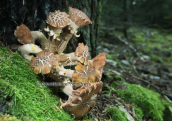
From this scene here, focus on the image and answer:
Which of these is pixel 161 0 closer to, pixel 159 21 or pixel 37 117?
pixel 159 21

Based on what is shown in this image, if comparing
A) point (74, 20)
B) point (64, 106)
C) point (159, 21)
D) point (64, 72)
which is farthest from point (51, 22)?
point (159, 21)

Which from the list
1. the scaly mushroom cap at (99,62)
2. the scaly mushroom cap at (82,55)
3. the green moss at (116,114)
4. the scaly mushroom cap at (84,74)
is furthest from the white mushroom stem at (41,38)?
the green moss at (116,114)

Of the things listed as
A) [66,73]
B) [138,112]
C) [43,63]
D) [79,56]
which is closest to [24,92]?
[43,63]

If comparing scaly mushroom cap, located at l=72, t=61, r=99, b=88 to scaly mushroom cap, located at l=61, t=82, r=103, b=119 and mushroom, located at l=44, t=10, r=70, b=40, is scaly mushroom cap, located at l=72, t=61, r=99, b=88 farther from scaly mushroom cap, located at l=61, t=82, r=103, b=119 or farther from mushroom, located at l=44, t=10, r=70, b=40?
mushroom, located at l=44, t=10, r=70, b=40

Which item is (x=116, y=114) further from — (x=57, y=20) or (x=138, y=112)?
(x=57, y=20)

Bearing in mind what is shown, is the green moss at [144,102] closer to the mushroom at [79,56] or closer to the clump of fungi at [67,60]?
the clump of fungi at [67,60]

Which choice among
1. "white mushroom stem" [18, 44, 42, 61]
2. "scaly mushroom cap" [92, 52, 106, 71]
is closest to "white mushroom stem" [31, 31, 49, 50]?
"white mushroom stem" [18, 44, 42, 61]

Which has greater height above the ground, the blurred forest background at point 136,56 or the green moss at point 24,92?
the green moss at point 24,92
